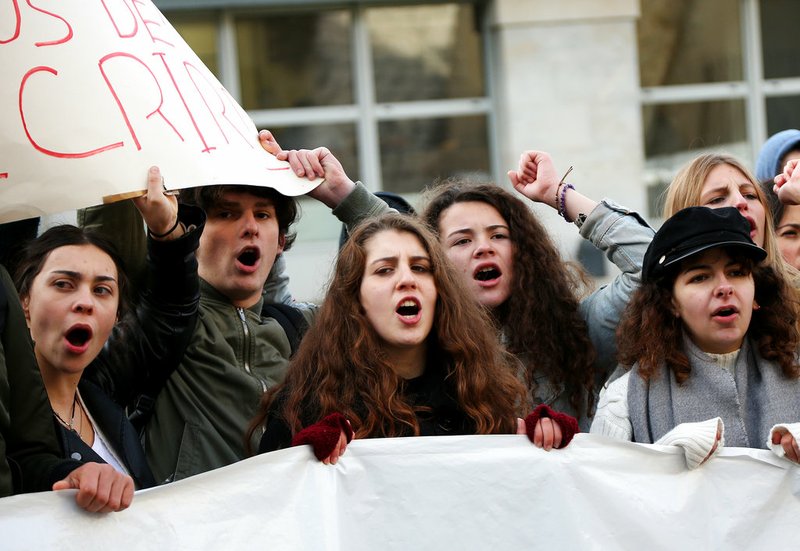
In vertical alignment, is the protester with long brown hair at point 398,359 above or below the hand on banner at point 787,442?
above

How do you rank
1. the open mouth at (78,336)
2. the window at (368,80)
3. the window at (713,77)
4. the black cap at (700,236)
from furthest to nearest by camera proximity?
the window at (713,77) < the window at (368,80) < the black cap at (700,236) < the open mouth at (78,336)

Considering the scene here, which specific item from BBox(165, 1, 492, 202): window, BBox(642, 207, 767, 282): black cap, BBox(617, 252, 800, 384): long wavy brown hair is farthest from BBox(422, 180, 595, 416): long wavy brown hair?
BBox(165, 1, 492, 202): window

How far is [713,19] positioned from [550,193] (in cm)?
734

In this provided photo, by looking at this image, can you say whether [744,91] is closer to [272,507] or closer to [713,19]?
[713,19]

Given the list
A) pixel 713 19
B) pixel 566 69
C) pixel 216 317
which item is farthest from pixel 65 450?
pixel 713 19

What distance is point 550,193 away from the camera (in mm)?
3928

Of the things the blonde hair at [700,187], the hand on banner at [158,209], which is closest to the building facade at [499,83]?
the blonde hair at [700,187]

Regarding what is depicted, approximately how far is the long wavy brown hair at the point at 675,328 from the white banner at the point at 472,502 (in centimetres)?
34

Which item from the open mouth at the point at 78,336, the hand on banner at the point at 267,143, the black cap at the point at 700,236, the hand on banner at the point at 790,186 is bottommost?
the open mouth at the point at 78,336

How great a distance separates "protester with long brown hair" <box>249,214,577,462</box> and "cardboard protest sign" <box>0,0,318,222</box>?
395mm

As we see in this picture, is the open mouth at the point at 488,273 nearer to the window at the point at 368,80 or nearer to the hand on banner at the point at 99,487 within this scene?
the hand on banner at the point at 99,487

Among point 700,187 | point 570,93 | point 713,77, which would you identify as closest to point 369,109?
point 570,93

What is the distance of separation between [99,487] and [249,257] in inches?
45.6

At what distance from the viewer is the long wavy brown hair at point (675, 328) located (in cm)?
340
